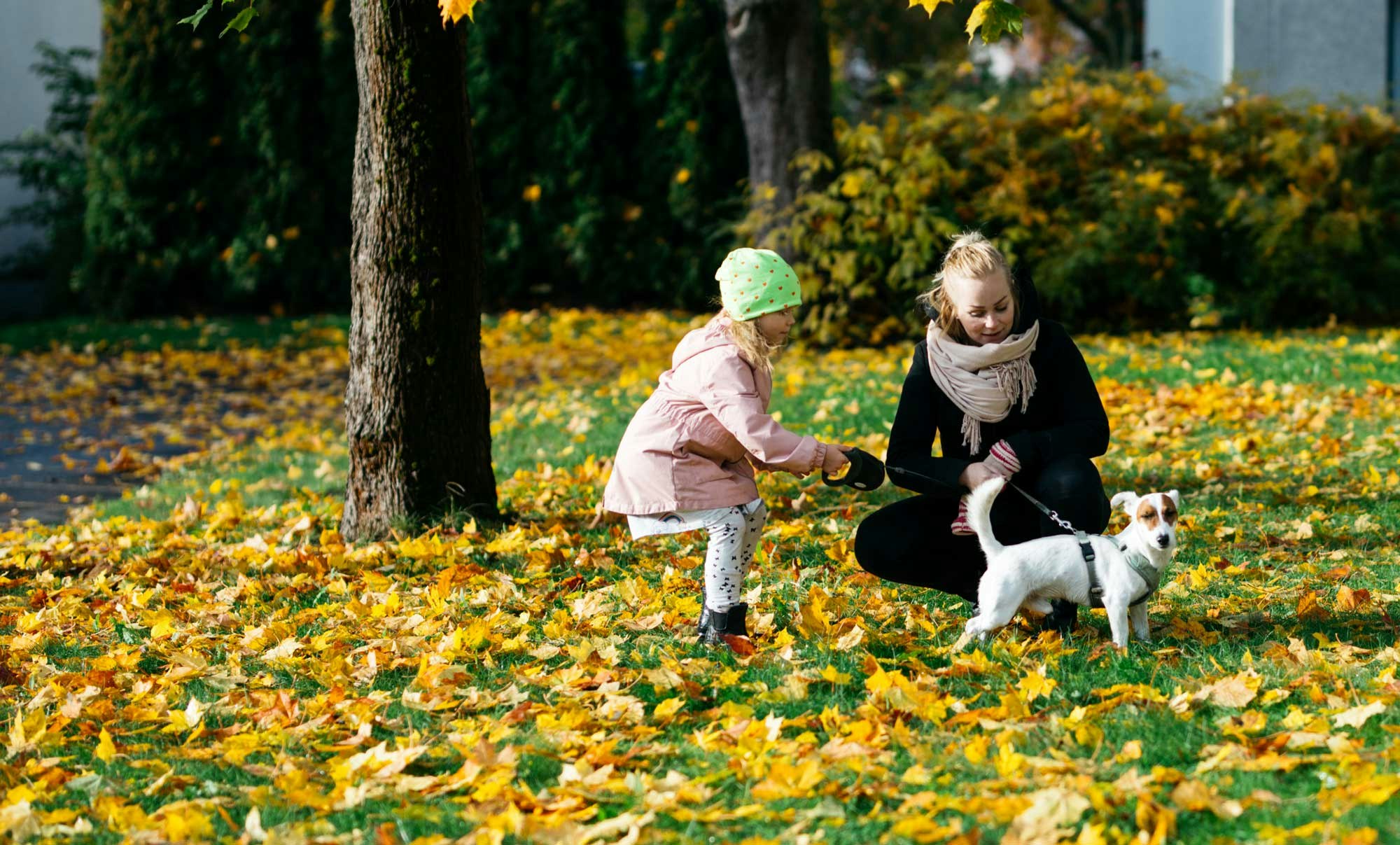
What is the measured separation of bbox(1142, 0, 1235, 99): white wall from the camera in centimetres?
1429

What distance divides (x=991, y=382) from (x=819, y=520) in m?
1.75

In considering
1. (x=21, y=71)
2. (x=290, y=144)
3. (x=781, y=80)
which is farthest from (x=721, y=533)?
(x=21, y=71)

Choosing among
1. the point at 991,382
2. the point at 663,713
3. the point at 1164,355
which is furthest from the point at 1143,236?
the point at 663,713

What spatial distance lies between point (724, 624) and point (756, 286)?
92 cm

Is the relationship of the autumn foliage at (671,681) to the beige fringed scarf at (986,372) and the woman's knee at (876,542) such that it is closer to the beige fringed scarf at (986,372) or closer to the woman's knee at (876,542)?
the woman's knee at (876,542)

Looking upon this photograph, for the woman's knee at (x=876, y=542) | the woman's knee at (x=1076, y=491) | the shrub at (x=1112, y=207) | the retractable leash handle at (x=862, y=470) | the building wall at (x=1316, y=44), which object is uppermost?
the building wall at (x=1316, y=44)

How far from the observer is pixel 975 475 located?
357 centimetres

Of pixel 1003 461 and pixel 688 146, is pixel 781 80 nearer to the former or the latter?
pixel 688 146

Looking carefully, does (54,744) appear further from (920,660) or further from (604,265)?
(604,265)

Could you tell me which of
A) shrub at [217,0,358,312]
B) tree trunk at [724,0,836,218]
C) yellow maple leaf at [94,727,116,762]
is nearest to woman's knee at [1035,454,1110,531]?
yellow maple leaf at [94,727,116,762]

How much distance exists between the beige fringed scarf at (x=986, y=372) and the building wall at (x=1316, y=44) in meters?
11.7

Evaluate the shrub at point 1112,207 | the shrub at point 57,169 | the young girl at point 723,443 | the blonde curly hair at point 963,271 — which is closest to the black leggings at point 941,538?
the young girl at point 723,443

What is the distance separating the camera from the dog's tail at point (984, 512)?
3314 millimetres

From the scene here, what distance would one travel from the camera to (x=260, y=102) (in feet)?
46.3
